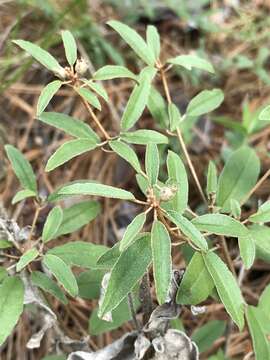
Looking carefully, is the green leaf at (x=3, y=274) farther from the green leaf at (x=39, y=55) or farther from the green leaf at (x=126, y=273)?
the green leaf at (x=39, y=55)

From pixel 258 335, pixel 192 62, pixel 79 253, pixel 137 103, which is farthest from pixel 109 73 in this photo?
pixel 258 335

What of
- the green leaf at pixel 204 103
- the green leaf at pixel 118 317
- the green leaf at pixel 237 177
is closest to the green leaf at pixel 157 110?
the green leaf at pixel 204 103

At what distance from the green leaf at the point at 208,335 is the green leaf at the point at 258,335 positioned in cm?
18

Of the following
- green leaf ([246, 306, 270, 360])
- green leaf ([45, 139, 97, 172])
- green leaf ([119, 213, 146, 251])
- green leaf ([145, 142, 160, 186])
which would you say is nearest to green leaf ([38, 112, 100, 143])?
green leaf ([45, 139, 97, 172])

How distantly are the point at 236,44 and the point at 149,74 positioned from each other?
3.66 feet

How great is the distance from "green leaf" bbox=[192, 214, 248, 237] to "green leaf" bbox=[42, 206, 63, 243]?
0.85 ft

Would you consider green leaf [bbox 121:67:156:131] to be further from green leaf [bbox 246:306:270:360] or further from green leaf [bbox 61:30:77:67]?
green leaf [bbox 246:306:270:360]

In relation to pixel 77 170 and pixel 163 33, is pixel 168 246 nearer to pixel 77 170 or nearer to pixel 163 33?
pixel 77 170

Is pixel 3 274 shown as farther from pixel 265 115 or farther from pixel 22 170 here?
pixel 265 115

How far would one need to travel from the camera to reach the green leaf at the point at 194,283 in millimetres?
1044

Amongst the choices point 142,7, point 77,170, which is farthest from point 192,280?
point 142,7

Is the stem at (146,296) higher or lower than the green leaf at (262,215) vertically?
lower

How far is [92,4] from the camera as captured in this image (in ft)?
7.23

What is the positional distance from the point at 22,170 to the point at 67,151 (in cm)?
20
